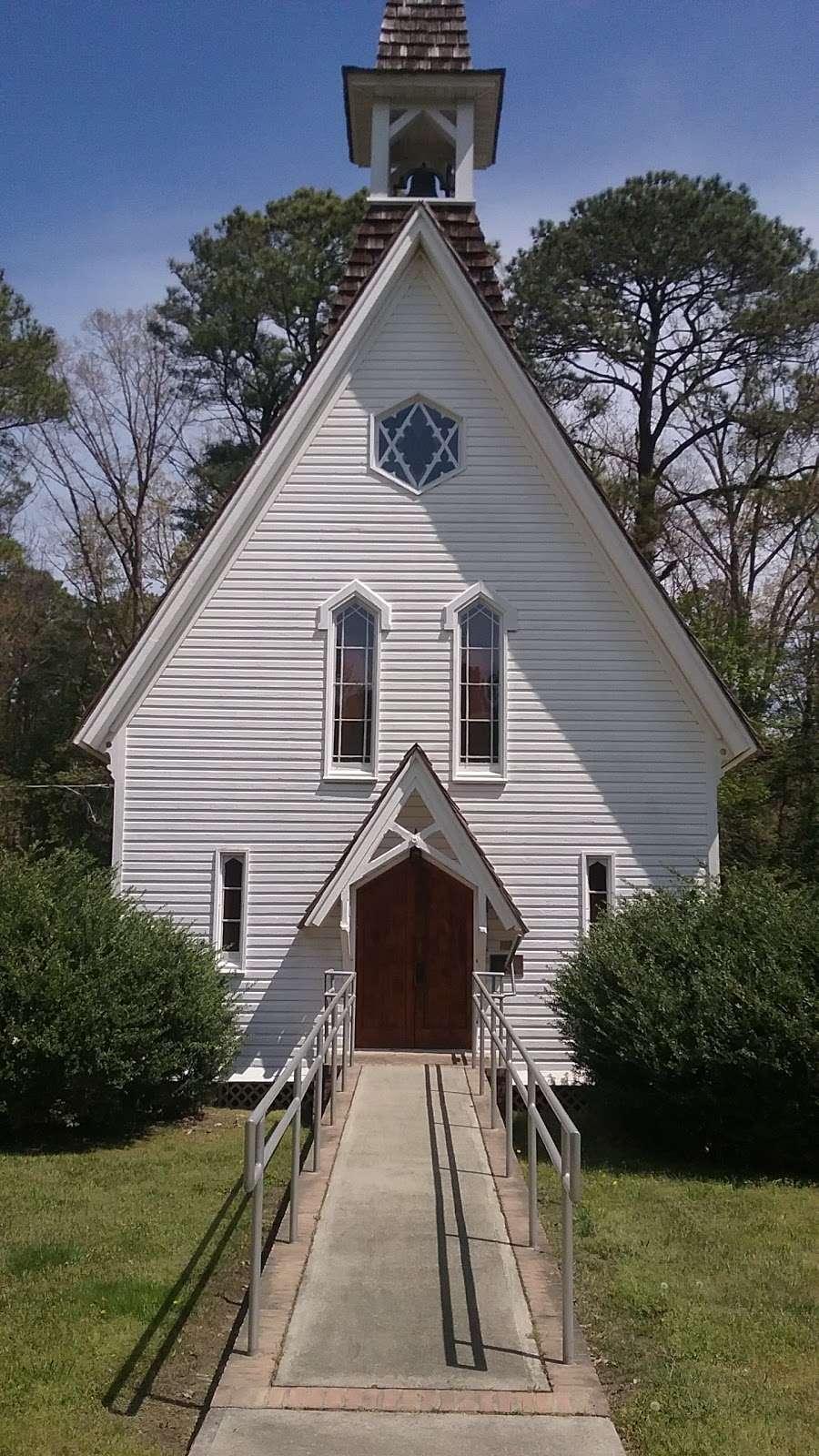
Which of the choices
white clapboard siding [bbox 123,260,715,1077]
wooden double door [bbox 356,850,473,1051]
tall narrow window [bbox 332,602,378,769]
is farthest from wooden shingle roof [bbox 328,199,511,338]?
wooden double door [bbox 356,850,473,1051]

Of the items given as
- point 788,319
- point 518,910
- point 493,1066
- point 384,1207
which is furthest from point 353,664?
point 788,319

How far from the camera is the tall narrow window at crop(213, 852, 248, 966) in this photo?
14078mm

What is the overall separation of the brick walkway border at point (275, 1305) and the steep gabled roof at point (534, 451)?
684 centimetres

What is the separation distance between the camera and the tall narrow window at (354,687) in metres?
14.5

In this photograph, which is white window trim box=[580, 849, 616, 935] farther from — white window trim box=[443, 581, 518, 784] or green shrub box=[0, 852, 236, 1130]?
green shrub box=[0, 852, 236, 1130]

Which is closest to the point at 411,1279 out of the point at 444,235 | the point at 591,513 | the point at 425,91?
the point at 591,513

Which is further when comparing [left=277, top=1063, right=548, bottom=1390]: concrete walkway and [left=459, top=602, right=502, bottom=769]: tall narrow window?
[left=459, top=602, right=502, bottom=769]: tall narrow window

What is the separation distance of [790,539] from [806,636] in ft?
8.43

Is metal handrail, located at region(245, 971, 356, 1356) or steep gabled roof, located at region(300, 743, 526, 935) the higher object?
steep gabled roof, located at region(300, 743, 526, 935)

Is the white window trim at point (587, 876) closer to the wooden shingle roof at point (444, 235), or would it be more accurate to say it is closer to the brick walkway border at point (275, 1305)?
the brick walkway border at point (275, 1305)

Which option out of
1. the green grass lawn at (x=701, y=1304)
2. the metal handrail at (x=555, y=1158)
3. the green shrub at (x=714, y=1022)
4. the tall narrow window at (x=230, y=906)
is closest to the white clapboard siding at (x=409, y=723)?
the tall narrow window at (x=230, y=906)

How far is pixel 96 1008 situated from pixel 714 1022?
211 inches

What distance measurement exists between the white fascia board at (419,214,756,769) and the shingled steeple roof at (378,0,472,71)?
3329 mm

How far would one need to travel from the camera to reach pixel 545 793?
14.4 m
